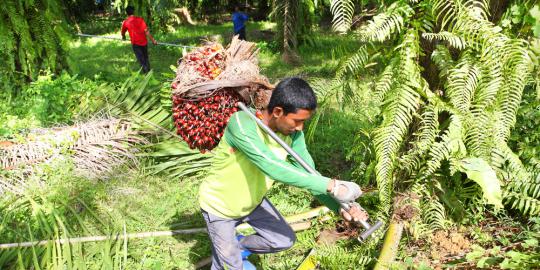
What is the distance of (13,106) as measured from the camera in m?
6.19

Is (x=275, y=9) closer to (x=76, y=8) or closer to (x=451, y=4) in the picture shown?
(x=451, y=4)

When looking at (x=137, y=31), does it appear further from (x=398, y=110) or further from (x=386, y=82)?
(x=398, y=110)

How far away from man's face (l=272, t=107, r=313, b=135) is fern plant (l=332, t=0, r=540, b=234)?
0.89 metres

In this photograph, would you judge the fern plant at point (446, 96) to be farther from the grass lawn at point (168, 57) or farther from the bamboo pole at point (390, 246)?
the grass lawn at point (168, 57)

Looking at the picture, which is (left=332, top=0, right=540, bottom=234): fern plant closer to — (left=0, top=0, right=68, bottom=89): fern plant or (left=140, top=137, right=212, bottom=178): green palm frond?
(left=140, top=137, right=212, bottom=178): green palm frond

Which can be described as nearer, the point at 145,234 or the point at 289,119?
the point at 289,119

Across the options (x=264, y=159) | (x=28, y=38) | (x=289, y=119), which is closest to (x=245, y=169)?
(x=264, y=159)

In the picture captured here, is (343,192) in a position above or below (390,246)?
above

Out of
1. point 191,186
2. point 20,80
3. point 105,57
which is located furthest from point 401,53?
point 105,57

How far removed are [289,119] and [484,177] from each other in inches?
63.0

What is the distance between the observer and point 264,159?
220cm

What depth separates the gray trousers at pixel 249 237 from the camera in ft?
8.84

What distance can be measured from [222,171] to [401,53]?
1.50 metres

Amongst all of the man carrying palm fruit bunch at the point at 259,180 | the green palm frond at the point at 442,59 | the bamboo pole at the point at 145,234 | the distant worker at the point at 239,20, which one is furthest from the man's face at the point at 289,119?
the distant worker at the point at 239,20
